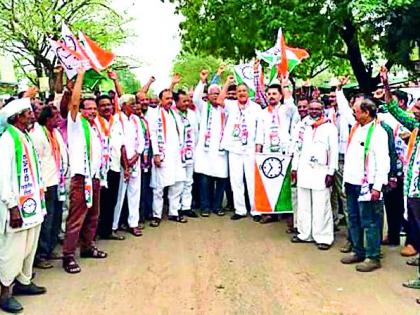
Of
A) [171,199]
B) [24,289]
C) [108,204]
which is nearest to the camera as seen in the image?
[24,289]

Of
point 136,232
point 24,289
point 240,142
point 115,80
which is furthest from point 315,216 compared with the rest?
point 24,289

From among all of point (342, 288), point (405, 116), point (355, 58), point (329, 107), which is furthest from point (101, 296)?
point (355, 58)

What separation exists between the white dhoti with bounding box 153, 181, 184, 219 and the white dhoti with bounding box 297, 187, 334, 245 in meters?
1.99

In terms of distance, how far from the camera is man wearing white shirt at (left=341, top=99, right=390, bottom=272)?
21.2 feet

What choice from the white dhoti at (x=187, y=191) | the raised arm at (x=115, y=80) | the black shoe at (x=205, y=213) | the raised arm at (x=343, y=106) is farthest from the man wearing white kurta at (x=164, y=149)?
the raised arm at (x=343, y=106)

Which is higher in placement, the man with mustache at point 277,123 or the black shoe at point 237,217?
the man with mustache at point 277,123

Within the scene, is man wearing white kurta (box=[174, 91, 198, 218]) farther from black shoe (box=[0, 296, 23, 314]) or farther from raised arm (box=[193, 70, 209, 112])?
black shoe (box=[0, 296, 23, 314])

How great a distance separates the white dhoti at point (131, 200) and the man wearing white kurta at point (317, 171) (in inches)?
81.4

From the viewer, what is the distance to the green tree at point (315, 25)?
1150cm

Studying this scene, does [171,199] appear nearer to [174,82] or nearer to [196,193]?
[196,193]

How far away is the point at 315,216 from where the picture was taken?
765 cm

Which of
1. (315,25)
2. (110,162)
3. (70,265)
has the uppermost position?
(315,25)

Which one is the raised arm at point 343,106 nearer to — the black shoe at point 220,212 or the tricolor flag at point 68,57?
the black shoe at point 220,212

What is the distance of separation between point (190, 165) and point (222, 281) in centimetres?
328
